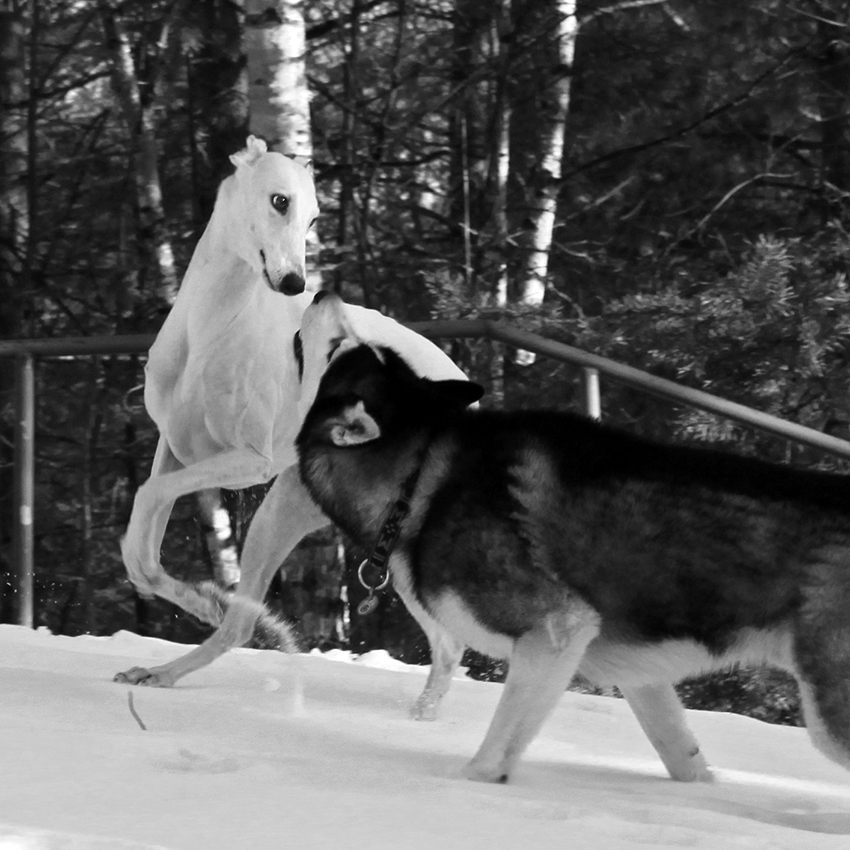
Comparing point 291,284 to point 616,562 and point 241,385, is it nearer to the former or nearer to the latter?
point 241,385

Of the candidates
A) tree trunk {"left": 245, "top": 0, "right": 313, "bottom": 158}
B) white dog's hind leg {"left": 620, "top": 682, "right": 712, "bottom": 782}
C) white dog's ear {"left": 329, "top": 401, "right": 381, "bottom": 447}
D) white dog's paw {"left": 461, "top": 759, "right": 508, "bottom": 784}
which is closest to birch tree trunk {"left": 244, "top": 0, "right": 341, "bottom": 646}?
tree trunk {"left": 245, "top": 0, "right": 313, "bottom": 158}

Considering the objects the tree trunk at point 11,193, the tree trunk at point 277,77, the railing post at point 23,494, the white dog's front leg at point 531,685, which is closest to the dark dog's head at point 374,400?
the white dog's front leg at point 531,685

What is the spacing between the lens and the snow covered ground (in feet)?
9.05

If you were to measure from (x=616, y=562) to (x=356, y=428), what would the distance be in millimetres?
766

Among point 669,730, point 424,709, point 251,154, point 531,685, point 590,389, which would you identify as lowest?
point 424,709

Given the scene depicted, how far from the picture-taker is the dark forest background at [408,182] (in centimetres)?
987

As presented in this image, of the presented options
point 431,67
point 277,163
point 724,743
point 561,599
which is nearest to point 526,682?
point 561,599

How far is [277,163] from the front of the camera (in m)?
5.03

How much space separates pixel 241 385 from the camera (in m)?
4.86

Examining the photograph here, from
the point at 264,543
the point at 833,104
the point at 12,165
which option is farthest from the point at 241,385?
the point at 12,165

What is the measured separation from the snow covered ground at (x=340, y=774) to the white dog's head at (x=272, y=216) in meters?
1.31

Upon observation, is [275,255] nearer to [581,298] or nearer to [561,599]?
[561,599]

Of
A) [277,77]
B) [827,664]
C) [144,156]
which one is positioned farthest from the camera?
[144,156]

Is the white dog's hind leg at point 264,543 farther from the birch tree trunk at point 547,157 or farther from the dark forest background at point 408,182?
the birch tree trunk at point 547,157
